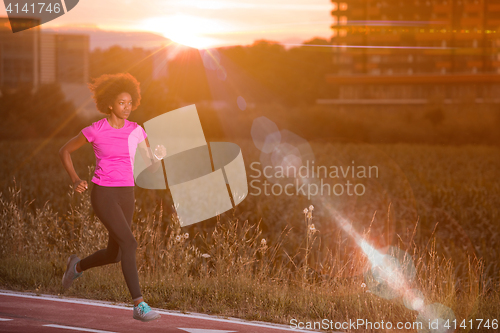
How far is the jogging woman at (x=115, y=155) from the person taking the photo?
4.86 metres

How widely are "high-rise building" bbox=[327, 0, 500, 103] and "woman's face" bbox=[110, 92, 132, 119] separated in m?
98.5

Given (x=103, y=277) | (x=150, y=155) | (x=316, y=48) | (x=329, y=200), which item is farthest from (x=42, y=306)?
(x=316, y=48)

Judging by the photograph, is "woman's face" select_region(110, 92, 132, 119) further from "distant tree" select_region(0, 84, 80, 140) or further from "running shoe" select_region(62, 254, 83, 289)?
"distant tree" select_region(0, 84, 80, 140)

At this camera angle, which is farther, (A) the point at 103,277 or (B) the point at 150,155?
(A) the point at 103,277

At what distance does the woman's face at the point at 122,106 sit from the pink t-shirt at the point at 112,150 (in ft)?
0.41

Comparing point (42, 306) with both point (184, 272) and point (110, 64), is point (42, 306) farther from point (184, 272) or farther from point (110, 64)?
point (110, 64)

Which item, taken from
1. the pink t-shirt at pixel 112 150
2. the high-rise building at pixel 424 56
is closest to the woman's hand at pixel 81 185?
the pink t-shirt at pixel 112 150

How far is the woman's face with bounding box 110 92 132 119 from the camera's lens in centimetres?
486

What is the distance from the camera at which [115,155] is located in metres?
4.87

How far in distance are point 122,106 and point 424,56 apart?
10515cm

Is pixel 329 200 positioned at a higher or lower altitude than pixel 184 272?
lower

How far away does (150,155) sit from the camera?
5.05 m

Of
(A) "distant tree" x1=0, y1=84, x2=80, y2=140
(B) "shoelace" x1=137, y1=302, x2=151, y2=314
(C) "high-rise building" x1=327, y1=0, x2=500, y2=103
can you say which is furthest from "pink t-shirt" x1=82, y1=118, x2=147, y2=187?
(C) "high-rise building" x1=327, y1=0, x2=500, y2=103

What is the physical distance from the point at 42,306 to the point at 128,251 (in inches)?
66.0
